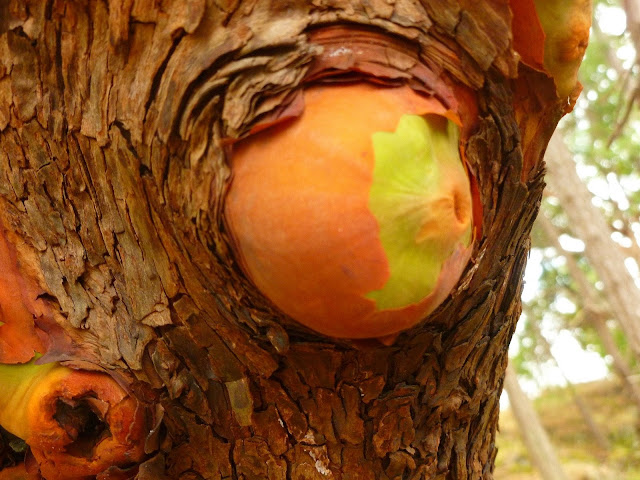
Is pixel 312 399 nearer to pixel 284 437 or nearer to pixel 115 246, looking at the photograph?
pixel 284 437

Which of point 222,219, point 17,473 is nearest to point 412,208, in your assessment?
point 222,219

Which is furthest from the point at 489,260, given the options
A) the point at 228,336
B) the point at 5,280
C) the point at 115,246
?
the point at 5,280

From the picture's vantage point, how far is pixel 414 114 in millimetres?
533

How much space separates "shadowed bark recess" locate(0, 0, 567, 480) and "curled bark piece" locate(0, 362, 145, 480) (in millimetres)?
23

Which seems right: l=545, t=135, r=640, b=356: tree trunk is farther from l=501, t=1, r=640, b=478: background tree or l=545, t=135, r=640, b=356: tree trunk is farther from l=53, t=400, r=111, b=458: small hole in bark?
l=53, t=400, r=111, b=458: small hole in bark

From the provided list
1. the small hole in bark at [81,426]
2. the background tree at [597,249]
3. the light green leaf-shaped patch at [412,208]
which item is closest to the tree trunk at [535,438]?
the background tree at [597,249]

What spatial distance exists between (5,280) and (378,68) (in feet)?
1.86

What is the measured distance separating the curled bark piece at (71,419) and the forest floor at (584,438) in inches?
210

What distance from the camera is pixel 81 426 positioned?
2.45 ft

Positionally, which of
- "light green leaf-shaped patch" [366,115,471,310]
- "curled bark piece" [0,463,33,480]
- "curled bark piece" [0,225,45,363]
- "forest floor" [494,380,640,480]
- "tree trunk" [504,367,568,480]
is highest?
"curled bark piece" [0,225,45,363]

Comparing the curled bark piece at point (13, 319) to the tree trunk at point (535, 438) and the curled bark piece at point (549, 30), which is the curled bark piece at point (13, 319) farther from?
the tree trunk at point (535, 438)

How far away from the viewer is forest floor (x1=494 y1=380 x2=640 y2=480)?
603 cm

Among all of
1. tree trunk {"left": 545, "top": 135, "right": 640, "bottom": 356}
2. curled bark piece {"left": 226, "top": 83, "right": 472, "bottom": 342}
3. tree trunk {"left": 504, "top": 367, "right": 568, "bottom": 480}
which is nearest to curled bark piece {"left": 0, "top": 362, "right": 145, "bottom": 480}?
curled bark piece {"left": 226, "top": 83, "right": 472, "bottom": 342}

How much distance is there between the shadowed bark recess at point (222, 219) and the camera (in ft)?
1.83
